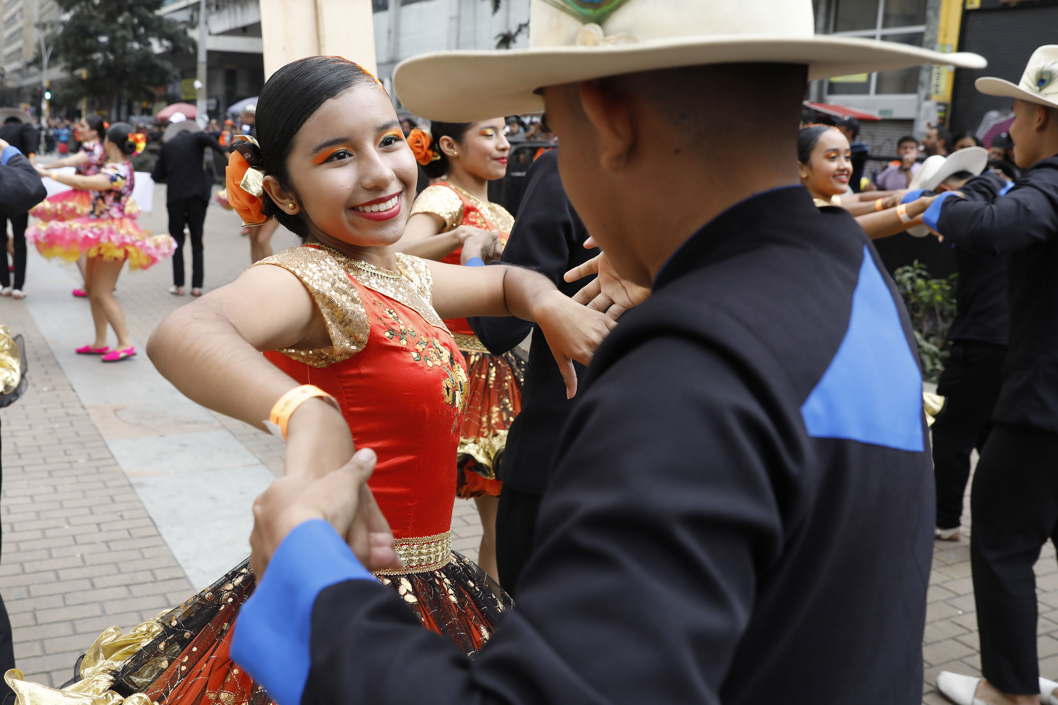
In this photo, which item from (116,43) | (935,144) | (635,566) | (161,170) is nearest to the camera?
(635,566)

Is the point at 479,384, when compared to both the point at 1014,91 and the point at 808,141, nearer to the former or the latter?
the point at 808,141

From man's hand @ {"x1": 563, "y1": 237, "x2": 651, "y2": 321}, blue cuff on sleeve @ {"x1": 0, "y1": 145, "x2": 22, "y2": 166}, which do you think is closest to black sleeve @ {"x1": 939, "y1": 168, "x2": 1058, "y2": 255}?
man's hand @ {"x1": 563, "y1": 237, "x2": 651, "y2": 321}

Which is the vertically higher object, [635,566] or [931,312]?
[635,566]

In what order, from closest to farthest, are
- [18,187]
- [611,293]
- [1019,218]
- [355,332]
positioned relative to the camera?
[611,293]
[355,332]
[1019,218]
[18,187]

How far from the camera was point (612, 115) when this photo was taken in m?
1.06

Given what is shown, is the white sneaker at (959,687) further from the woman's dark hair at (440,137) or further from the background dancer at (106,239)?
the background dancer at (106,239)

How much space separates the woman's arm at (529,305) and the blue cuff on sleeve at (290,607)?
33.4 inches

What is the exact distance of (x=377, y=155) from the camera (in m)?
1.98

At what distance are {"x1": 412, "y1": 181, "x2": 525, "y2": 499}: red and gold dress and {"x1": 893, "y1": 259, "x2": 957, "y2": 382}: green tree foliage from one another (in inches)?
216

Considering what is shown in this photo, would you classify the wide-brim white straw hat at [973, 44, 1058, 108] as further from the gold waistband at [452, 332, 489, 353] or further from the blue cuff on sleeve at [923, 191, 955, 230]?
the gold waistband at [452, 332, 489, 353]

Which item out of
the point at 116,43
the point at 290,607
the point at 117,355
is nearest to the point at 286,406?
the point at 290,607

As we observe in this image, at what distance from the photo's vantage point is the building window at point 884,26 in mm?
16125

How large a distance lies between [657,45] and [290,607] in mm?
703

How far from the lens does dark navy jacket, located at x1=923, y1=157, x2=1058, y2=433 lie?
3303 mm
